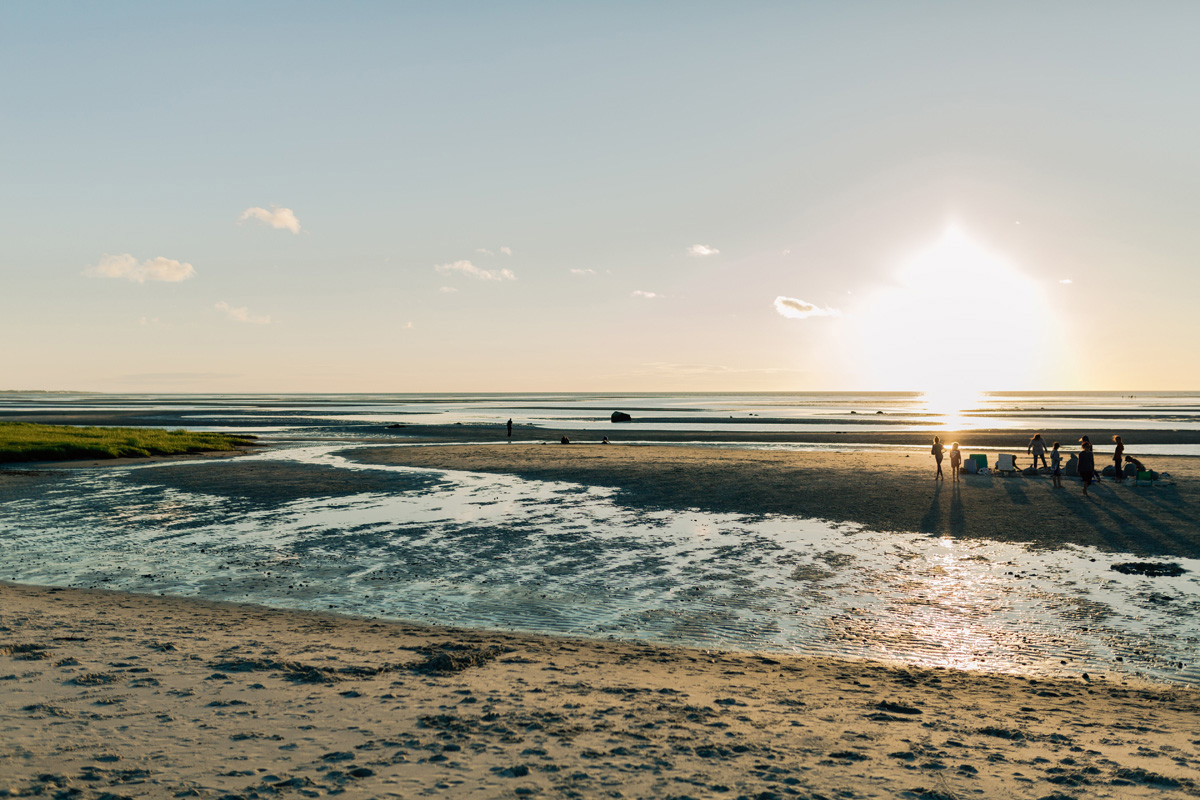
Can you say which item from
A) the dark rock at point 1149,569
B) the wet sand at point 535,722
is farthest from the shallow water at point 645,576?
the wet sand at point 535,722

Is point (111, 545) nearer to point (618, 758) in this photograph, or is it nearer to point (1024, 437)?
point (618, 758)

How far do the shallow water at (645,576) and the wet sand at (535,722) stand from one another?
1.30 m

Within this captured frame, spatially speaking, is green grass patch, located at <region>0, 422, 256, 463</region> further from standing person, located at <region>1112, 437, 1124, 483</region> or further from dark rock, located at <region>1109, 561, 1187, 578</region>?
standing person, located at <region>1112, 437, 1124, 483</region>

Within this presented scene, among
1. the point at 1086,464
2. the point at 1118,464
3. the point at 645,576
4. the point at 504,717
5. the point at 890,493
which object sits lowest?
the point at 645,576

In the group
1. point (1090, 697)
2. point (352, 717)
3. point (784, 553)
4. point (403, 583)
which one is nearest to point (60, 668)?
point (352, 717)

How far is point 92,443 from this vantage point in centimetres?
4588

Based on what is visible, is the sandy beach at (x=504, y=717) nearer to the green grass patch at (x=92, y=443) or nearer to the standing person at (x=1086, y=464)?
the standing person at (x=1086, y=464)

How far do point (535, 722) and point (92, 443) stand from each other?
47.9 m

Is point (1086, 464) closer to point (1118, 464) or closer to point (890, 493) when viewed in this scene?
point (1118, 464)

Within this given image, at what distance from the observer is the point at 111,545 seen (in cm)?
1933

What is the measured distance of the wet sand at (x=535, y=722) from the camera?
22.2 ft

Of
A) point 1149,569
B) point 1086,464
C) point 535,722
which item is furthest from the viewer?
point 1086,464

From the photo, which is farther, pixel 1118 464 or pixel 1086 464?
pixel 1118 464

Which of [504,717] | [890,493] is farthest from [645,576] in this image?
[890,493]
